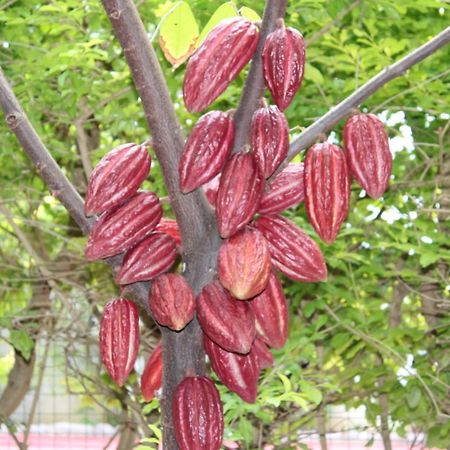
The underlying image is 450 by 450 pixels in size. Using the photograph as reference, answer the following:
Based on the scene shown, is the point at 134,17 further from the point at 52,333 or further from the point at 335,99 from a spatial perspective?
the point at 52,333

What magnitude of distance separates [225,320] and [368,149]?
0.18m

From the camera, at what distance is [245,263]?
0.70 meters

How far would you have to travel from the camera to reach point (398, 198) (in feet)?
6.68

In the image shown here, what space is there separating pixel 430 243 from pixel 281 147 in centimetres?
118

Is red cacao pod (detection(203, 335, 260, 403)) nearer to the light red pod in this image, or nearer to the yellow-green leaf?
the light red pod

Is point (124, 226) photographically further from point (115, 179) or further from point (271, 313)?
point (271, 313)

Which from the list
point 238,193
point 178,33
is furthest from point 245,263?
point 178,33

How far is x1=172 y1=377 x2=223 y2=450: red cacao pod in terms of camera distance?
750 mm

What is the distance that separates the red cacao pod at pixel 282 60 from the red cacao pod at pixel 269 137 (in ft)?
0.07

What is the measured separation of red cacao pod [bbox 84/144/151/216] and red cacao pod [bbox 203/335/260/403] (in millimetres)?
140

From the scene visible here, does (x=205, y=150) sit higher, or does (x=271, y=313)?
(x=205, y=150)

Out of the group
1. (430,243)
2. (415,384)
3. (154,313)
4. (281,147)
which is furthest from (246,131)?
(415,384)

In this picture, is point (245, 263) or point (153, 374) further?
point (153, 374)

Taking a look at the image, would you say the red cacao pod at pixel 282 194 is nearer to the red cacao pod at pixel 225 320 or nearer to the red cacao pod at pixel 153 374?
the red cacao pod at pixel 225 320
